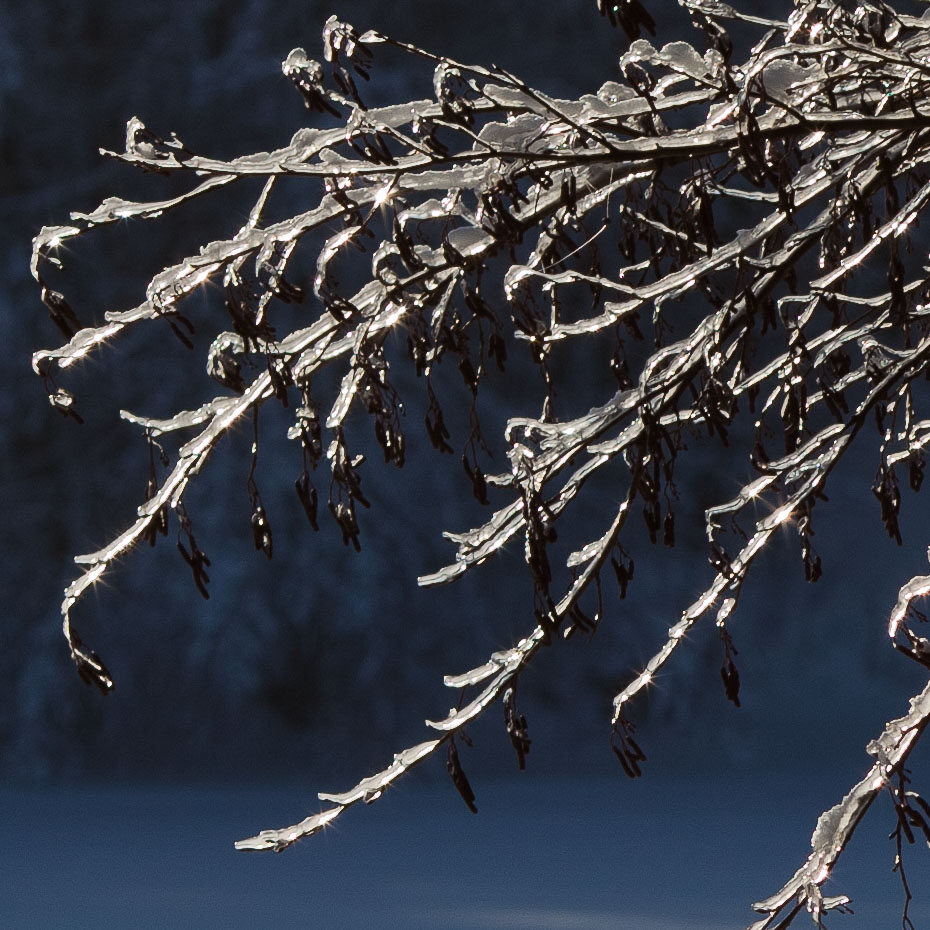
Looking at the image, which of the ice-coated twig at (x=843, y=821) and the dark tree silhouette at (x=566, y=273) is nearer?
the dark tree silhouette at (x=566, y=273)

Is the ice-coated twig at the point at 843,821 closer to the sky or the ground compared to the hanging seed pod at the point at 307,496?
closer to the ground

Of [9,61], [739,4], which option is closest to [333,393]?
[9,61]

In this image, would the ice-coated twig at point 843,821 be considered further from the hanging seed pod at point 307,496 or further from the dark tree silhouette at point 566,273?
the hanging seed pod at point 307,496

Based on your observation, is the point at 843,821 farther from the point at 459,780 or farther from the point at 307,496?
the point at 307,496

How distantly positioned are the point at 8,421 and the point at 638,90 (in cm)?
1399

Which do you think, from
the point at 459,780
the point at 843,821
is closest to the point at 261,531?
the point at 459,780

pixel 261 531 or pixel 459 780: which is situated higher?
pixel 261 531

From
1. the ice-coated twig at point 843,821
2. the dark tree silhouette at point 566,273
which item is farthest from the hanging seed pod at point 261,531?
the ice-coated twig at point 843,821

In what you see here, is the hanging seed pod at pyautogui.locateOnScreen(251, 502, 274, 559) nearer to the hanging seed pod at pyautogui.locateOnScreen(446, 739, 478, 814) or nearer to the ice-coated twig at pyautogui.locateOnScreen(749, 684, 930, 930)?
the hanging seed pod at pyautogui.locateOnScreen(446, 739, 478, 814)

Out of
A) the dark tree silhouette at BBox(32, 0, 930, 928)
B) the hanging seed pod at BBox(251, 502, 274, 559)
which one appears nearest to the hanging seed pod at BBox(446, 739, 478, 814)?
the dark tree silhouette at BBox(32, 0, 930, 928)

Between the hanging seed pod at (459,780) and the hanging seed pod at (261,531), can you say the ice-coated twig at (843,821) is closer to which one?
the hanging seed pod at (459,780)

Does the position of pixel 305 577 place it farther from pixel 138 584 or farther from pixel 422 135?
pixel 422 135

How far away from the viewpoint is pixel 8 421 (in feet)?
55.5

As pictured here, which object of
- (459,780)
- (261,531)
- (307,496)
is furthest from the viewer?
(459,780)
